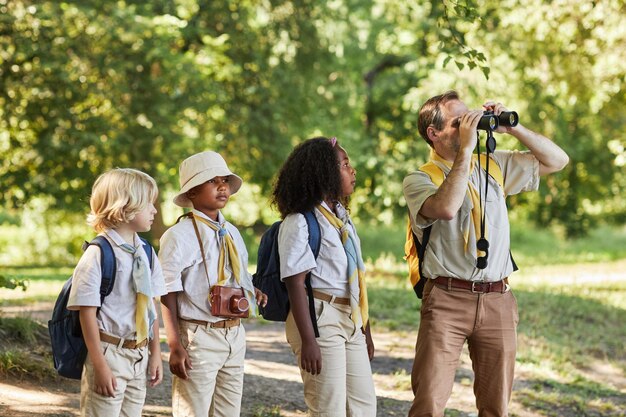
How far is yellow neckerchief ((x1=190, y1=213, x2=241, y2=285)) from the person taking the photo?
4.50 metres

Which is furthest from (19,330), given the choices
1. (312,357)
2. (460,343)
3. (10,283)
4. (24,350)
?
(460,343)

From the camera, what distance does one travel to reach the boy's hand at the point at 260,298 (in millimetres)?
4586

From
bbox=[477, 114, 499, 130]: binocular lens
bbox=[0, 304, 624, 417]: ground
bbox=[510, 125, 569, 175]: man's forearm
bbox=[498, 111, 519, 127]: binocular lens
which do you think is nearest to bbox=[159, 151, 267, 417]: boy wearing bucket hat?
bbox=[477, 114, 499, 130]: binocular lens

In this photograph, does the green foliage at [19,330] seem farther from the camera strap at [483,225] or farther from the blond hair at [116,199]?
the camera strap at [483,225]

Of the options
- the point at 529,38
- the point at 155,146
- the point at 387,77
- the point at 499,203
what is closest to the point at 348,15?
the point at 387,77

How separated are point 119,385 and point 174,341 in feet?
1.34

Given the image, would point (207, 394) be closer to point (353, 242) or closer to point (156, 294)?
point (156, 294)

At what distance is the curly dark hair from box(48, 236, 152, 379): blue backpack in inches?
40.9

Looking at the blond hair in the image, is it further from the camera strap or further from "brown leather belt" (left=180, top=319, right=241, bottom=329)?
the camera strap

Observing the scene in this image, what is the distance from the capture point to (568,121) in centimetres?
2480

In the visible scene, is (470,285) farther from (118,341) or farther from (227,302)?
(118,341)

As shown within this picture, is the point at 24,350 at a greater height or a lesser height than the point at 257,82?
lesser

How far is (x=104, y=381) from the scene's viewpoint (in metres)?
3.86

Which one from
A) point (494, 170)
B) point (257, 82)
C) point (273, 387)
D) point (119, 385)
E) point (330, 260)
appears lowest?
point (273, 387)
